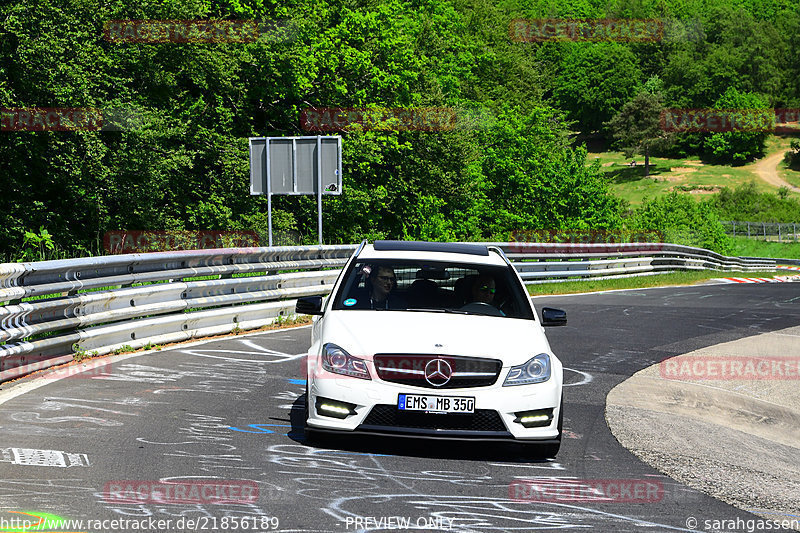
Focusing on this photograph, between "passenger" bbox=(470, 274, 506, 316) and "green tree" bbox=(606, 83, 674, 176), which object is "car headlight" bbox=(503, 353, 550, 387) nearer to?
"passenger" bbox=(470, 274, 506, 316)

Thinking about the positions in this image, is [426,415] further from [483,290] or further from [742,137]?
[742,137]

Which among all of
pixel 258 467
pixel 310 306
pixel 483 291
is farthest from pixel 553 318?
pixel 258 467

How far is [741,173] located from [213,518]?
462 ft

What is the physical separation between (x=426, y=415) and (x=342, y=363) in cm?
67

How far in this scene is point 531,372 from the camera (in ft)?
22.3

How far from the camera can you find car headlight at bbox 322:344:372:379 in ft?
21.7

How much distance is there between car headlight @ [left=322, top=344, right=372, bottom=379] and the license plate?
0.98 feet

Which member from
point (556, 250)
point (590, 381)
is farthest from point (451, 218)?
point (590, 381)

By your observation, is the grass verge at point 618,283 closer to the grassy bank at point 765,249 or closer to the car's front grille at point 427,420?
the car's front grille at point 427,420

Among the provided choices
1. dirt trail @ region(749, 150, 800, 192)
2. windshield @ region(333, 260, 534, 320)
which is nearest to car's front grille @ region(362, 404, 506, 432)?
windshield @ region(333, 260, 534, 320)

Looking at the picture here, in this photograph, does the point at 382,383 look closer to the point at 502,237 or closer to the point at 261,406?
the point at 261,406

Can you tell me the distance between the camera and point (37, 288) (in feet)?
30.6

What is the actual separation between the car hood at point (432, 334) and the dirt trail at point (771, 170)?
129m

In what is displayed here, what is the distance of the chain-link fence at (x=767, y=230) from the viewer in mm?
90250
